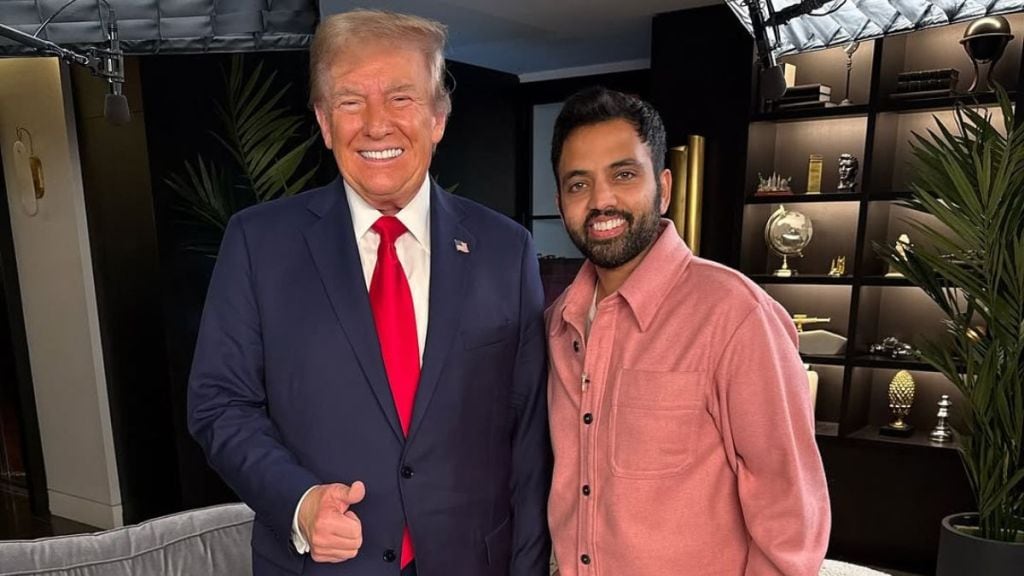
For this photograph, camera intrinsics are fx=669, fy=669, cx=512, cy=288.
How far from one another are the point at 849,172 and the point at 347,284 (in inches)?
129

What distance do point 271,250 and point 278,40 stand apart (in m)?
1.02

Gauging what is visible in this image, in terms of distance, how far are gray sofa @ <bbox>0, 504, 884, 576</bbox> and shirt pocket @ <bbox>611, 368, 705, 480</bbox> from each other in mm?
1327

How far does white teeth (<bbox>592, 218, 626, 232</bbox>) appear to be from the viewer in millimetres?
1264

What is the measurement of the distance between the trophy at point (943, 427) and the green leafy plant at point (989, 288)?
2.50ft

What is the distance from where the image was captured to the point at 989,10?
2.17 metres

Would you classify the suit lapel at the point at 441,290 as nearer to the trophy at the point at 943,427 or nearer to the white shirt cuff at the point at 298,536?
the white shirt cuff at the point at 298,536

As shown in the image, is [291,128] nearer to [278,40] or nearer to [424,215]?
[278,40]

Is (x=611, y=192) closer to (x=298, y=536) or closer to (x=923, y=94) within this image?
(x=298, y=536)

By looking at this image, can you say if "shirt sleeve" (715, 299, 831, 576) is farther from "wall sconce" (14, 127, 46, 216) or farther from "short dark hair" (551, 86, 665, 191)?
"wall sconce" (14, 127, 46, 216)

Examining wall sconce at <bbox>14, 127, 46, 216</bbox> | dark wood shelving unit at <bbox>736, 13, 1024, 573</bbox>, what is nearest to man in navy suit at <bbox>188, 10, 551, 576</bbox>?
dark wood shelving unit at <bbox>736, 13, 1024, 573</bbox>

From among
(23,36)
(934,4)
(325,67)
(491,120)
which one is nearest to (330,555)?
(325,67)

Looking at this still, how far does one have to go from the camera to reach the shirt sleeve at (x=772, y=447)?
1116 mm

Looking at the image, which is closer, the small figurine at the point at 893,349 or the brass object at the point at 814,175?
the small figurine at the point at 893,349

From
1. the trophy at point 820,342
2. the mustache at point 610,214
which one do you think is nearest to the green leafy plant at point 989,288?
the trophy at point 820,342
